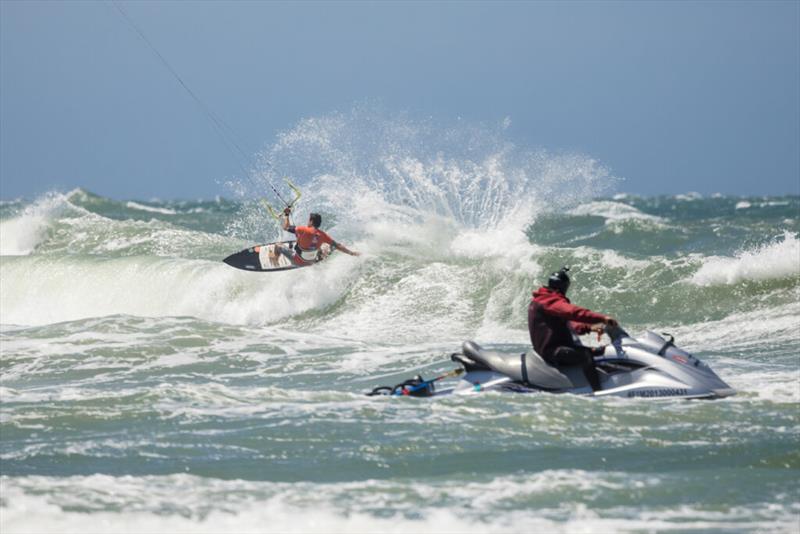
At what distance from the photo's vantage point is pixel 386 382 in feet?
42.3

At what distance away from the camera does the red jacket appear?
32.5 ft

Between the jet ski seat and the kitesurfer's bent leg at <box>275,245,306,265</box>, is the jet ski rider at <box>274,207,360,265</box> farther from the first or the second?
the jet ski seat

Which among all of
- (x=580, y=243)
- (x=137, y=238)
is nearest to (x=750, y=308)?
(x=580, y=243)

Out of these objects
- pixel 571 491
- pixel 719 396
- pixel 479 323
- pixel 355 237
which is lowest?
pixel 571 491

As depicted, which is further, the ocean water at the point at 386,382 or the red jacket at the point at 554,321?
the red jacket at the point at 554,321

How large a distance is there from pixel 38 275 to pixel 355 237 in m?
7.99

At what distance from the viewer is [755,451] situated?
8555 millimetres

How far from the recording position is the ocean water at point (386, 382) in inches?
300

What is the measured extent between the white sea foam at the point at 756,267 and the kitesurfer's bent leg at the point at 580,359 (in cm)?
843

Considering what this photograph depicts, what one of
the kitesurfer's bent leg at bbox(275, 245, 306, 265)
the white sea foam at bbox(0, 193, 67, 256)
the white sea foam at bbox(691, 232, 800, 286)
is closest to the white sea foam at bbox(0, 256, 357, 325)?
the kitesurfer's bent leg at bbox(275, 245, 306, 265)

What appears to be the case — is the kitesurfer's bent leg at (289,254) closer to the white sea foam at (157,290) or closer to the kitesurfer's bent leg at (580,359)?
the white sea foam at (157,290)

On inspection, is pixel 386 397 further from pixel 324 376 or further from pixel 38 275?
pixel 38 275

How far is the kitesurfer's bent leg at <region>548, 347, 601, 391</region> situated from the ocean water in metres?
0.31

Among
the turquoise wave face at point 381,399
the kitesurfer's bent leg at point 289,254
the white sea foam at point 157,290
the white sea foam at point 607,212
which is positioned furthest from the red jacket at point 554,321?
the white sea foam at point 607,212
